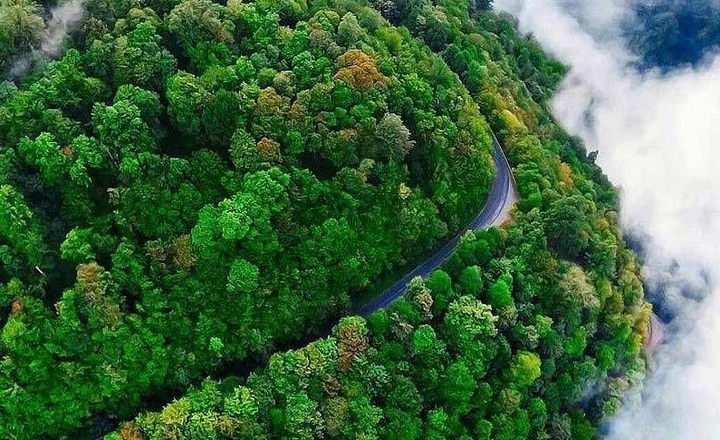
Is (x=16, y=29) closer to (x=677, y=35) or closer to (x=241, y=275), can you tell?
(x=241, y=275)

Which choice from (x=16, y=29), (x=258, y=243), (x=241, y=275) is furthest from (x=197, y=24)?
(x=241, y=275)

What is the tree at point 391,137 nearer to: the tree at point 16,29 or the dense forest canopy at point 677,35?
the tree at point 16,29

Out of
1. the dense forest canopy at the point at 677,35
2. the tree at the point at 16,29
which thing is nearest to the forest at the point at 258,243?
the tree at the point at 16,29

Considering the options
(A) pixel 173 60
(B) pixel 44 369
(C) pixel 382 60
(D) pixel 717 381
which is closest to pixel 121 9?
(A) pixel 173 60

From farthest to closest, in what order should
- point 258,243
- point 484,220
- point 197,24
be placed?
1. point 484,220
2. point 197,24
3. point 258,243

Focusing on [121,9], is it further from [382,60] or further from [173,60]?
[382,60]
